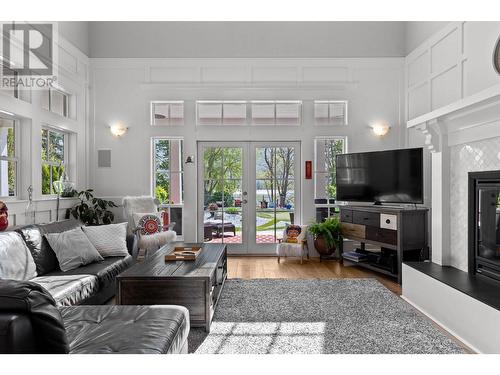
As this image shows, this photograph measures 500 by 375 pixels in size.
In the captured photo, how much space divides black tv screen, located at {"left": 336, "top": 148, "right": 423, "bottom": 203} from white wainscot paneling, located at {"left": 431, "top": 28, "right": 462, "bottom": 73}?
3.59 feet

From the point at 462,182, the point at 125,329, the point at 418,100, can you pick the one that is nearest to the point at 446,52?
the point at 418,100

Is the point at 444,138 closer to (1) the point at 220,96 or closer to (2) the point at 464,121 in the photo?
(2) the point at 464,121

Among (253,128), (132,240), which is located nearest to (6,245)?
(132,240)

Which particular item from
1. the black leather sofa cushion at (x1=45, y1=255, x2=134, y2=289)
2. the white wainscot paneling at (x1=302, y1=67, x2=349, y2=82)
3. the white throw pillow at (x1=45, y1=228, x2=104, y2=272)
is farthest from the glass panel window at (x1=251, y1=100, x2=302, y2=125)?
the white throw pillow at (x1=45, y1=228, x2=104, y2=272)

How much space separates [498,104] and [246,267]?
3292mm

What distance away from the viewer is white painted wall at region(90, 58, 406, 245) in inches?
208

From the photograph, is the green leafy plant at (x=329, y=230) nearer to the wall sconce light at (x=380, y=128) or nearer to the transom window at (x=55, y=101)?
the wall sconce light at (x=380, y=128)

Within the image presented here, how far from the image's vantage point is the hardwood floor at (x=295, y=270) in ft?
13.7

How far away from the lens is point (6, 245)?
8.39ft

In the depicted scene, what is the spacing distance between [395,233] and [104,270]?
3091 millimetres

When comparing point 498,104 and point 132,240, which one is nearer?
point 498,104
